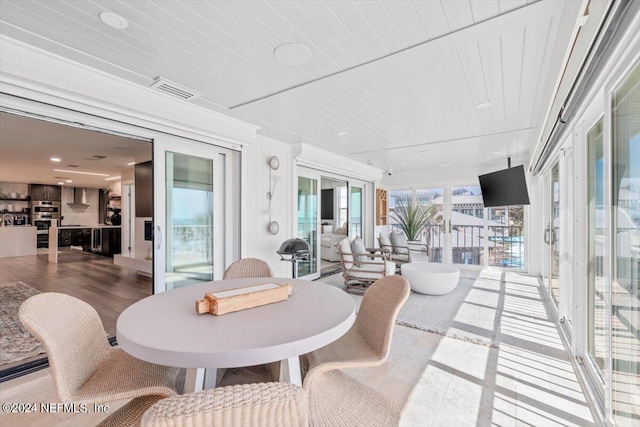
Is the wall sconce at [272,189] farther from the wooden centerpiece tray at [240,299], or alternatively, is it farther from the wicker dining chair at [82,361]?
the wicker dining chair at [82,361]

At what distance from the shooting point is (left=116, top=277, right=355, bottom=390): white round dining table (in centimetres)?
102

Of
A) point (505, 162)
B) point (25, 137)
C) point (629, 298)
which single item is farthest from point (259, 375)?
point (505, 162)

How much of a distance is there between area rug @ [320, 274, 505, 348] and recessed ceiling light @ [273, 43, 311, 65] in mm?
2961

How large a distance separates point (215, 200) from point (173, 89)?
142 centimetres

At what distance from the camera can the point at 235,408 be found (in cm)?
60

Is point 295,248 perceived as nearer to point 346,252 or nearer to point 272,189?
point 272,189

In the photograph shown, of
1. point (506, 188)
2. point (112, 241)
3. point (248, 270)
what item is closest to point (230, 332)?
point (248, 270)

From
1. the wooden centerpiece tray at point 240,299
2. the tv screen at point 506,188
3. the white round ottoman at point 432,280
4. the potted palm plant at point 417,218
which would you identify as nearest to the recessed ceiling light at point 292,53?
the wooden centerpiece tray at point 240,299

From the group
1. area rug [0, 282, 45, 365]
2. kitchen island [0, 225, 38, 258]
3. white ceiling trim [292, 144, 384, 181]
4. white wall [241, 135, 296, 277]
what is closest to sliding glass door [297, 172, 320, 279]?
white ceiling trim [292, 144, 384, 181]

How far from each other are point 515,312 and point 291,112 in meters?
3.83

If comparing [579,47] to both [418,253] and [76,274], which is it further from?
[76,274]

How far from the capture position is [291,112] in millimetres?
3287

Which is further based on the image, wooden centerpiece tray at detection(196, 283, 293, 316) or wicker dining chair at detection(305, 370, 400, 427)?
wooden centerpiece tray at detection(196, 283, 293, 316)

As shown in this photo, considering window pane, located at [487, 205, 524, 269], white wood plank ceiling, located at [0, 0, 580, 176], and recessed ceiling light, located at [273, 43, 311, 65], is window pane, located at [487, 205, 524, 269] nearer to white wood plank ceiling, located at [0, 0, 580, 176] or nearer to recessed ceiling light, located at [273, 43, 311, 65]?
white wood plank ceiling, located at [0, 0, 580, 176]
